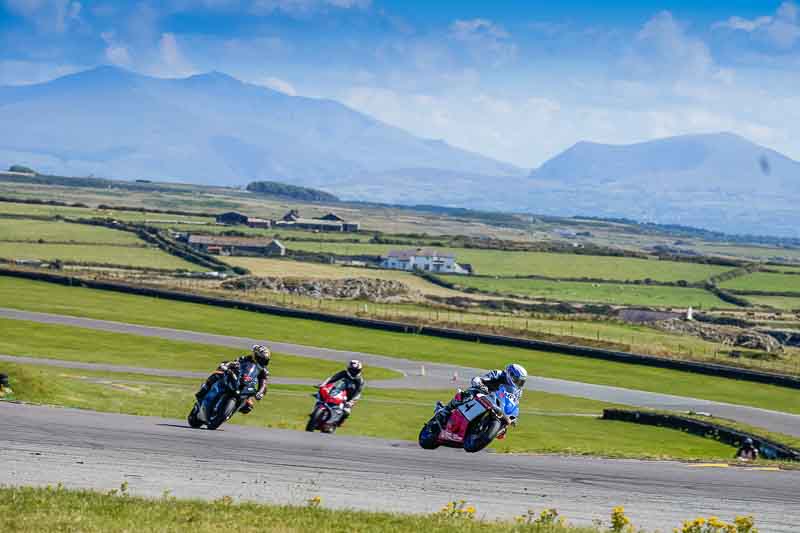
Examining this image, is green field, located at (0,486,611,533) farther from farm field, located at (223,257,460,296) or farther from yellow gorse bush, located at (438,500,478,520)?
farm field, located at (223,257,460,296)

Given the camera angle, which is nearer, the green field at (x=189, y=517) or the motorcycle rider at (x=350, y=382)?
the green field at (x=189, y=517)

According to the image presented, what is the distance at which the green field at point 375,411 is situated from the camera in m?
35.4

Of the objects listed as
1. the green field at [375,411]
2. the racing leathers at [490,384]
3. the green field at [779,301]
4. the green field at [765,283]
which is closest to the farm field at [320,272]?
the green field at [779,301]

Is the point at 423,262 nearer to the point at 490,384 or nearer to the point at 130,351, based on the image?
the point at 130,351

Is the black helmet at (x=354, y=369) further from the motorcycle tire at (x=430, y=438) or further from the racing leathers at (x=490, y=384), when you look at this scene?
the racing leathers at (x=490, y=384)

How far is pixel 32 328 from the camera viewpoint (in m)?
66.3

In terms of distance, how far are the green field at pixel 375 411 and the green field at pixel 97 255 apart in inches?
3230

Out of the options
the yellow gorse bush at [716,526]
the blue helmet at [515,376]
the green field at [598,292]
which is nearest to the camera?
the yellow gorse bush at [716,526]

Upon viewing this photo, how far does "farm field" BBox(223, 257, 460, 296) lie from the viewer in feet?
431

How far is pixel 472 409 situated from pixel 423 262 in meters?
136

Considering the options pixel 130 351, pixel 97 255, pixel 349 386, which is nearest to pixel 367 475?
pixel 349 386

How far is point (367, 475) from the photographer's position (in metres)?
21.2

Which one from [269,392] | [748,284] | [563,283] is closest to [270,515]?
[269,392]

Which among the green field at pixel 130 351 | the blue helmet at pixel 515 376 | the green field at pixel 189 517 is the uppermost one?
the blue helmet at pixel 515 376
